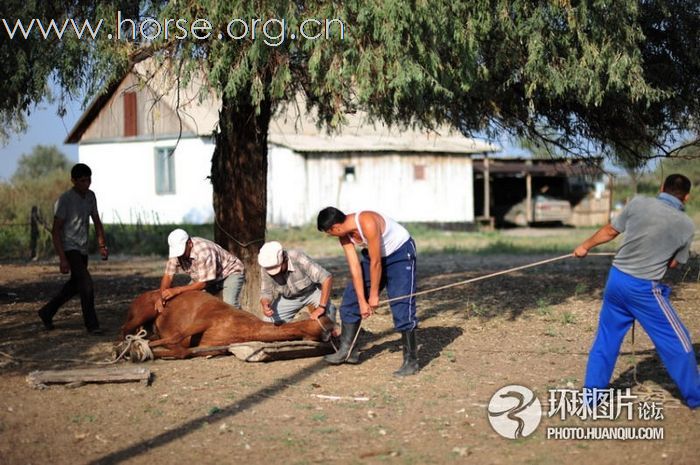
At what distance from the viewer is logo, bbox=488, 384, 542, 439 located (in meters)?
6.08

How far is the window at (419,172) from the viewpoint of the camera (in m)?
32.5

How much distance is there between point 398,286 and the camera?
7.73 metres

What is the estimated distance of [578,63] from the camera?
31.1 ft

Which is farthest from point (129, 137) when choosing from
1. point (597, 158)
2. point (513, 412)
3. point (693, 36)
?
point (513, 412)

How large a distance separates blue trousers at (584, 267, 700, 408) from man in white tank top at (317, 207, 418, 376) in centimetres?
176

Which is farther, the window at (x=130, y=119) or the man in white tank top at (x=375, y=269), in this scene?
the window at (x=130, y=119)

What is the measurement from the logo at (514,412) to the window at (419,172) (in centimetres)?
2550

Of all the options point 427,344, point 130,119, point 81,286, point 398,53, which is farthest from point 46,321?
point 130,119

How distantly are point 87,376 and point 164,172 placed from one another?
24.9 meters

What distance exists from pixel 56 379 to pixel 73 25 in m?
3.71

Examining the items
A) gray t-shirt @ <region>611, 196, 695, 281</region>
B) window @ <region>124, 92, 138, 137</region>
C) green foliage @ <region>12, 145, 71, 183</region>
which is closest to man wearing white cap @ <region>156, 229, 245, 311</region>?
gray t-shirt @ <region>611, 196, 695, 281</region>

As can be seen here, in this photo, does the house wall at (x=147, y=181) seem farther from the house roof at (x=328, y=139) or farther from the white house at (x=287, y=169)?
the house roof at (x=328, y=139)

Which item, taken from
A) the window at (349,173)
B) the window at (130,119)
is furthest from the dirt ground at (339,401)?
the window at (130,119)

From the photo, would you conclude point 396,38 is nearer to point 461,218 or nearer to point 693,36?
point 693,36
